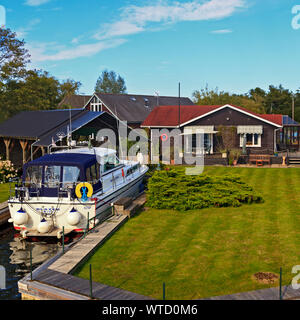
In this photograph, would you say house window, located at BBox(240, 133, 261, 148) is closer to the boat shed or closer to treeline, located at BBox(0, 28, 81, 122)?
the boat shed

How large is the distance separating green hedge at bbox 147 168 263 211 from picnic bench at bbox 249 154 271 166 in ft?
38.1

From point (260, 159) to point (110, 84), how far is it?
97948 mm

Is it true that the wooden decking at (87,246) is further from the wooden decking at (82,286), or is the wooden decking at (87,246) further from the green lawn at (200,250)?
the wooden decking at (82,286)

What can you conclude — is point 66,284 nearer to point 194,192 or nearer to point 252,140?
point 194,192

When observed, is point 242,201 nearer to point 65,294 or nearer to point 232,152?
point 65,294

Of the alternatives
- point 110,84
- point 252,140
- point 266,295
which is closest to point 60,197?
point 266,295

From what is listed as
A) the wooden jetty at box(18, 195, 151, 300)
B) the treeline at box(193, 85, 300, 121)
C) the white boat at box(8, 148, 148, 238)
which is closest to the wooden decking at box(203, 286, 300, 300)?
the wooden jetty at box(18, 195, 151, 300)

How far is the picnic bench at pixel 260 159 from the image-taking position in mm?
28844

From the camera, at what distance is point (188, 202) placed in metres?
16.8

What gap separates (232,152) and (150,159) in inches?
258

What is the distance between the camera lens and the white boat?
47.0ft

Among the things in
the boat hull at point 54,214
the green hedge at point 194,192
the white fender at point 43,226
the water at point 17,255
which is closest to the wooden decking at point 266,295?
the water at point 17,255

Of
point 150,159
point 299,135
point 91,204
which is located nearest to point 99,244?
point 91,204
